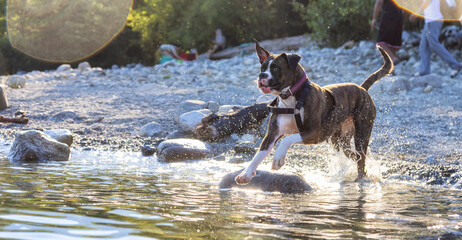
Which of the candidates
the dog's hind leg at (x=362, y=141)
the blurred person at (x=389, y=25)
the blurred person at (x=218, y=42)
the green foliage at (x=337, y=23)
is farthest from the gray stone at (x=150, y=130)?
the blurred person at (x=218, y=42)

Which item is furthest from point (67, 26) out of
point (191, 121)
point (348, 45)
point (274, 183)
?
point (274, 183)

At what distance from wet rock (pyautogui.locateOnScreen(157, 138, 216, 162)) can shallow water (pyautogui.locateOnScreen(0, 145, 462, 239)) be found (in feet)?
3.42

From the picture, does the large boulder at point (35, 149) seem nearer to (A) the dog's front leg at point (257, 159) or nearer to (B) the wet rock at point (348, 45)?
(A) the dog's front leg at point (257, 159)

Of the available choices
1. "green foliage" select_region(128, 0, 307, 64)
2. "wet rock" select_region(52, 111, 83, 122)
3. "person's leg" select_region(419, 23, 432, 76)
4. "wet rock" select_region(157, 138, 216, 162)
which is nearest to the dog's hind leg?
"wet rock" select_region(157, 138, 216, 162)

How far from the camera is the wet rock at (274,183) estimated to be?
5.60 meters

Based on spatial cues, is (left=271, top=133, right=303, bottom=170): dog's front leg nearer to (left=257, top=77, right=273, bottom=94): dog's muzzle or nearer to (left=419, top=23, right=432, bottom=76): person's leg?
(left=257, top=77, right=273, bottom=94): dog's muzzle

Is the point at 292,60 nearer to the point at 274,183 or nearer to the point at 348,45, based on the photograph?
the point at 274,183

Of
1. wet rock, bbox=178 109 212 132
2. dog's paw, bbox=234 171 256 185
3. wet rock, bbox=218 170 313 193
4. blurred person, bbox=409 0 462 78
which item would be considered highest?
blurred person, bbox=409 0 462 78

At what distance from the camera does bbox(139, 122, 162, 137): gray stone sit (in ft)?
31.4

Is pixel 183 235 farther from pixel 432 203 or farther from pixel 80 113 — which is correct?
pixel 80 113

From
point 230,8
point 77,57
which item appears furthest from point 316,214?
point 77,57

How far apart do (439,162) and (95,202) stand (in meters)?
4.53

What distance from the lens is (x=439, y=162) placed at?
7223 mm

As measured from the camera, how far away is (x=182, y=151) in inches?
309
